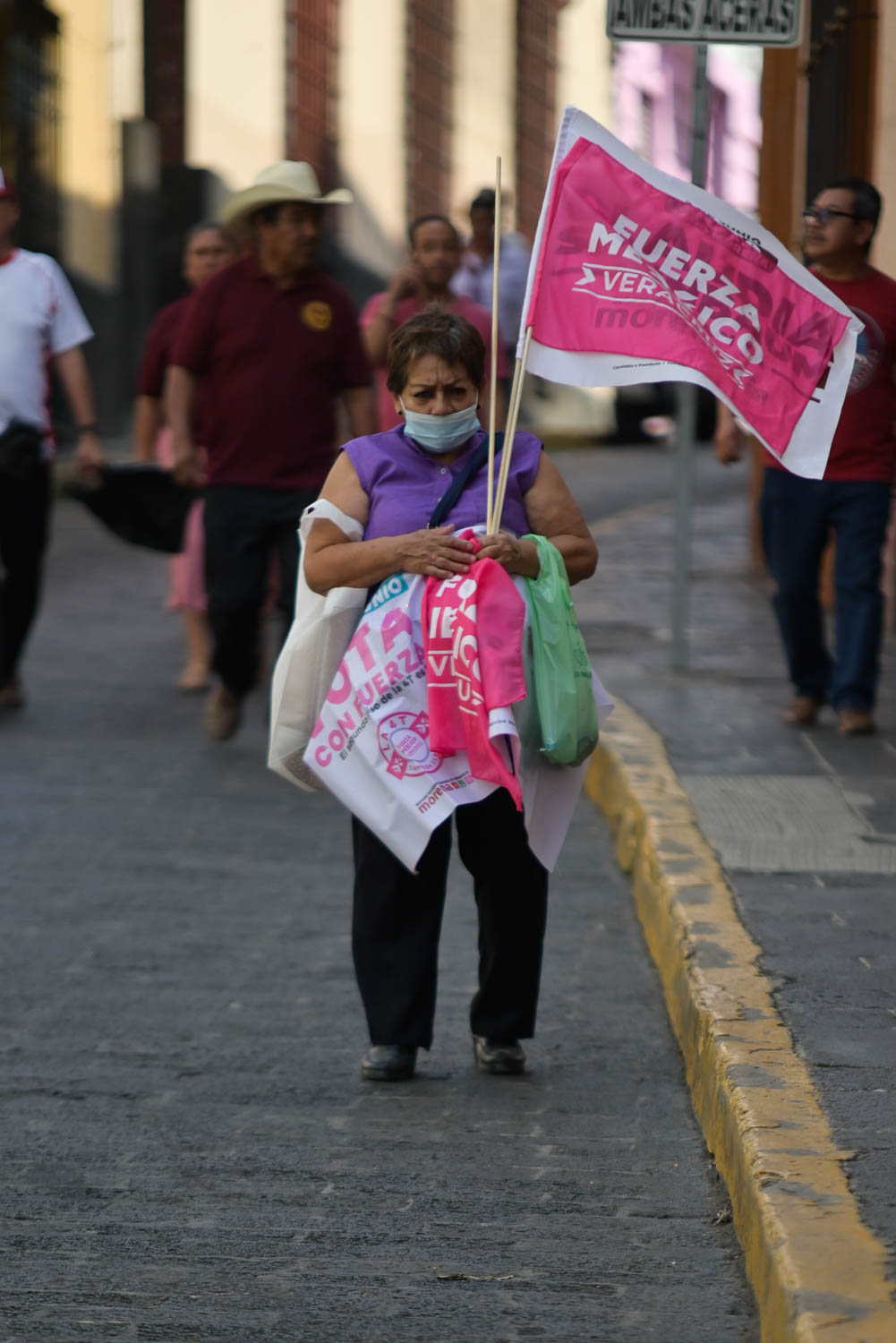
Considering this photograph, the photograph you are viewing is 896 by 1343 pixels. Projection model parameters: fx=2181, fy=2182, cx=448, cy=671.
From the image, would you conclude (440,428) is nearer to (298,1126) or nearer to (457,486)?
(457,486)

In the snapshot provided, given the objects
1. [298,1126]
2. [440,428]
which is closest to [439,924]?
[298,1126]

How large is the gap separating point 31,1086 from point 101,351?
62.5ft

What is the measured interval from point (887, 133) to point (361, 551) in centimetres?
620

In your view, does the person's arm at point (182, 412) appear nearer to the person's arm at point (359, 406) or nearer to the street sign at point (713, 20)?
the person's arm at point (359, 406)

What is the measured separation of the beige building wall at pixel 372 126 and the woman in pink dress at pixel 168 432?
19153 millimetres

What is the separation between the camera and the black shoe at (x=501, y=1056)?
4586 mm

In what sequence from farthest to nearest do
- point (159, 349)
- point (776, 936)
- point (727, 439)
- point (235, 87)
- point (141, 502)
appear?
point (235, 87) < point (159, 349) < point (141, 502) < point (727, 439) < point (776, 936)

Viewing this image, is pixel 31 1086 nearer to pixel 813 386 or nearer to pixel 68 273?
pixel 813 386

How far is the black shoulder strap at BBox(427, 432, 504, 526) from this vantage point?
438 cm

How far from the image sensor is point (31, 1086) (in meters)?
4.46

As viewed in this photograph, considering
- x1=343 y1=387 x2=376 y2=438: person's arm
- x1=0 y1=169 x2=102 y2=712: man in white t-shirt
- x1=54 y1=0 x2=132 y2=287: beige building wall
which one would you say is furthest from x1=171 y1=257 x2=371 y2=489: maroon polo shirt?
x1=54 y1=0 x2=132 y2=287: beige building wall

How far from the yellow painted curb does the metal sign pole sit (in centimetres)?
249

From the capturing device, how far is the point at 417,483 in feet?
14.6

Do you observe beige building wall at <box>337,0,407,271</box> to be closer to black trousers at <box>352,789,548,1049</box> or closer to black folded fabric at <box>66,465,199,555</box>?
black folded fabric at <box>66,465,199,555</box>
